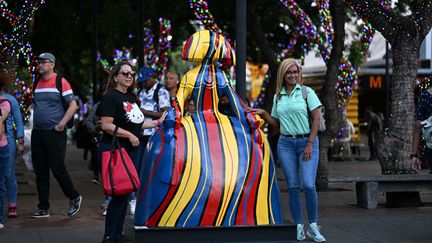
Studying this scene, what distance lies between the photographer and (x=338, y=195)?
13320mm

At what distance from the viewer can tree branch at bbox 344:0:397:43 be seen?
1155cm

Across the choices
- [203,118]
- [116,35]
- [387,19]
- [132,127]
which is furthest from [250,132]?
[116,35]

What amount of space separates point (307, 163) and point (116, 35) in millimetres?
18612

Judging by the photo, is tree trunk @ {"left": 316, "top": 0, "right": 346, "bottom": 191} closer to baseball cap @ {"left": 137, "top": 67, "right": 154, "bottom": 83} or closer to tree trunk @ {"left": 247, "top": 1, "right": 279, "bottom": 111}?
baseball cap @ {"left": 137, "top": 67, "right": 154, "bottom": 83}

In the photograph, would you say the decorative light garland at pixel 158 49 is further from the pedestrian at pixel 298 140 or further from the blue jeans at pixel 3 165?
the pedestrian at pixel 298 140

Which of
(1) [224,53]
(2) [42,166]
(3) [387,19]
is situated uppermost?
(3) [387,19]

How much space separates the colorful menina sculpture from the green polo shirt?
0.47 meters

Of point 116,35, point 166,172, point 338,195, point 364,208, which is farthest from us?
point 116,35

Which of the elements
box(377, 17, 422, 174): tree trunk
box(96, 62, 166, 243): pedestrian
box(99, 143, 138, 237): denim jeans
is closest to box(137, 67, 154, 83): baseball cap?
box(96, 62, 166, 243): pedestrian

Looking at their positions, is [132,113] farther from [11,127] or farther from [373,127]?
[373,127]

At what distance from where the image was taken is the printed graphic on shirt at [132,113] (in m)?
8.01

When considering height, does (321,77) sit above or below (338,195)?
above

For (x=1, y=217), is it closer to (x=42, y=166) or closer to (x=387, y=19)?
(x=42, y=166)

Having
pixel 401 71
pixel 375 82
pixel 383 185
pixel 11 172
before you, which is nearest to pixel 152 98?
pixel 11 172
